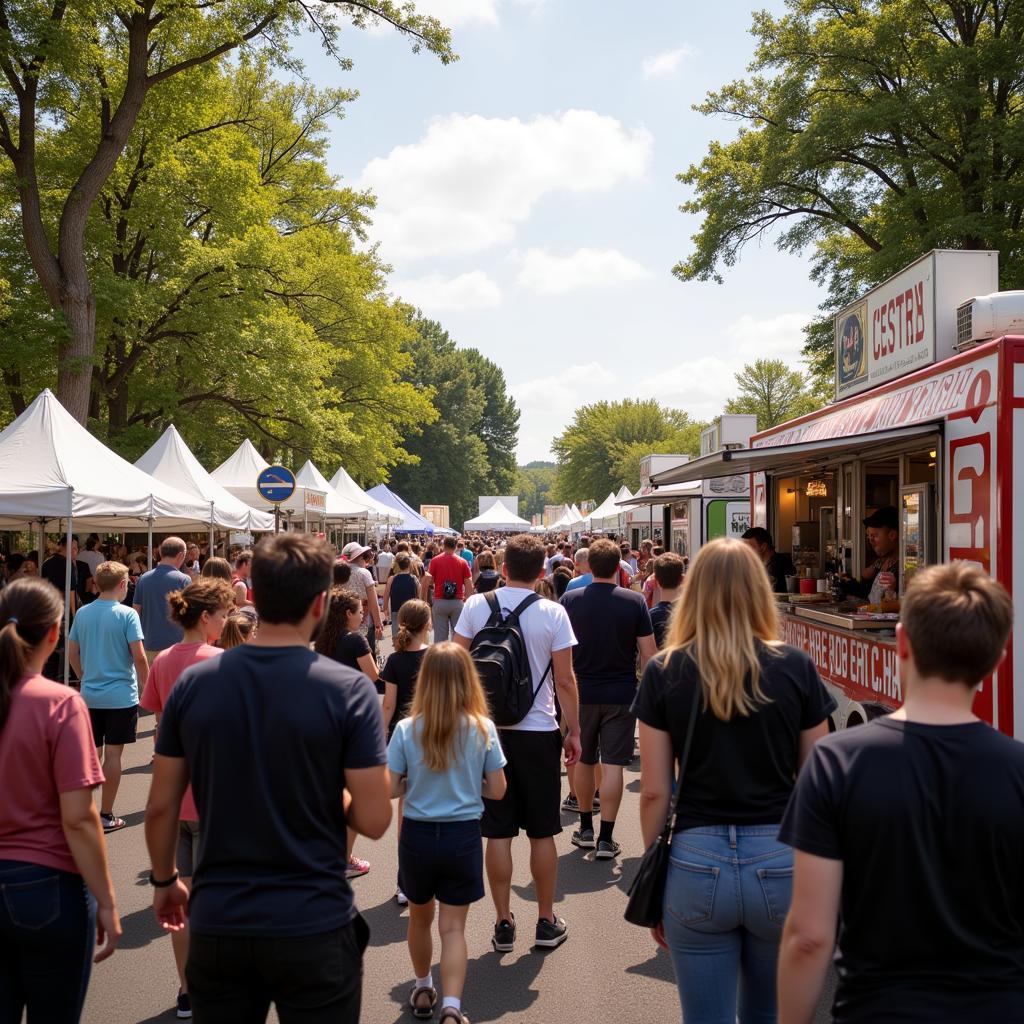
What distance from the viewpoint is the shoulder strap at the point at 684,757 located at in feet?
9.38

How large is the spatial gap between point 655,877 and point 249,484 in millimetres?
19232

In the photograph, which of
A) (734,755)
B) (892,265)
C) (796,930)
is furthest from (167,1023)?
(892,265)

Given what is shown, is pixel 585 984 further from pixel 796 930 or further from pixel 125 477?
pixel 125 477

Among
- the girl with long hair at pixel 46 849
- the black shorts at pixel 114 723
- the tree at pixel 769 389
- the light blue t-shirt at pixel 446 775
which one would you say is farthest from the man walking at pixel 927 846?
the tree at pixel 769 389

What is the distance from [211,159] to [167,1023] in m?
20.8

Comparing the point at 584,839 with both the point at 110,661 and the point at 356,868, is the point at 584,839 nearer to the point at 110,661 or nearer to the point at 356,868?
the point at 356,868

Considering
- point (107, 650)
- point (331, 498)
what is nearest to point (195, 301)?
point (331, 498)

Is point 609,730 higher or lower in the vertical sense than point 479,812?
lower

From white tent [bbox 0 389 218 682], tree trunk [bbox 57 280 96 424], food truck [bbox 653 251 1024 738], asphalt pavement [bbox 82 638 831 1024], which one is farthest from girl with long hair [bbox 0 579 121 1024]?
tree trunk [bbox 57 280 96 424]

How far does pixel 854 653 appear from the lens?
260 inches

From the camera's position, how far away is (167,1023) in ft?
13.9

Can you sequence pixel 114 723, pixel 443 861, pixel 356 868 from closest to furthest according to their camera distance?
1. pixel 443 861
2. pixel 356 868
3. pixel 114 723

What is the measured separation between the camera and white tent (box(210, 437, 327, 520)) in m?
20.9

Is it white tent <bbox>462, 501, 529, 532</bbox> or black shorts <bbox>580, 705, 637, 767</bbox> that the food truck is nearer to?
black shorts <bbox>580, 705, 637, 767</bbox>
